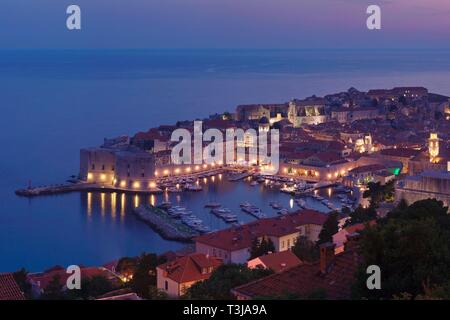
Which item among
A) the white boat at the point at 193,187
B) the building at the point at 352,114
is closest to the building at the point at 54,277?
the white boat at the point at 193,187

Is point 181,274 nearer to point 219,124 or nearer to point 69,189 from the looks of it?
point 69,189

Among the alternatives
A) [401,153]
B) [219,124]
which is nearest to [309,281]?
[401,153]

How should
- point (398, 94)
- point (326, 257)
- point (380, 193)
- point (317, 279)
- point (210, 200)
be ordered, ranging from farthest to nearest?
1. point (398, 94)
2. point (210, 200)
3. point (380, 193)
4. point (326, 257)
5. point (317, 279)

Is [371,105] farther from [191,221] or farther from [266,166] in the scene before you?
[191,221]

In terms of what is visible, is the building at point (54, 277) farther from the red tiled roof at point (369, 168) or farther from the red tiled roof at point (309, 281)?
the red tiled roof at point (369, 168)

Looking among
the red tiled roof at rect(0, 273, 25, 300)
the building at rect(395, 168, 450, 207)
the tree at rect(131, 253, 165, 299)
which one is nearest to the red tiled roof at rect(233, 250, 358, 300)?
the red tiled roof at rect(0, 273, 25, 300)

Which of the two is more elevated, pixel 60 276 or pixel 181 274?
pixel 181 274

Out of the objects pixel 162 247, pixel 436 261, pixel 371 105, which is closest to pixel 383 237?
pixel 436 261
